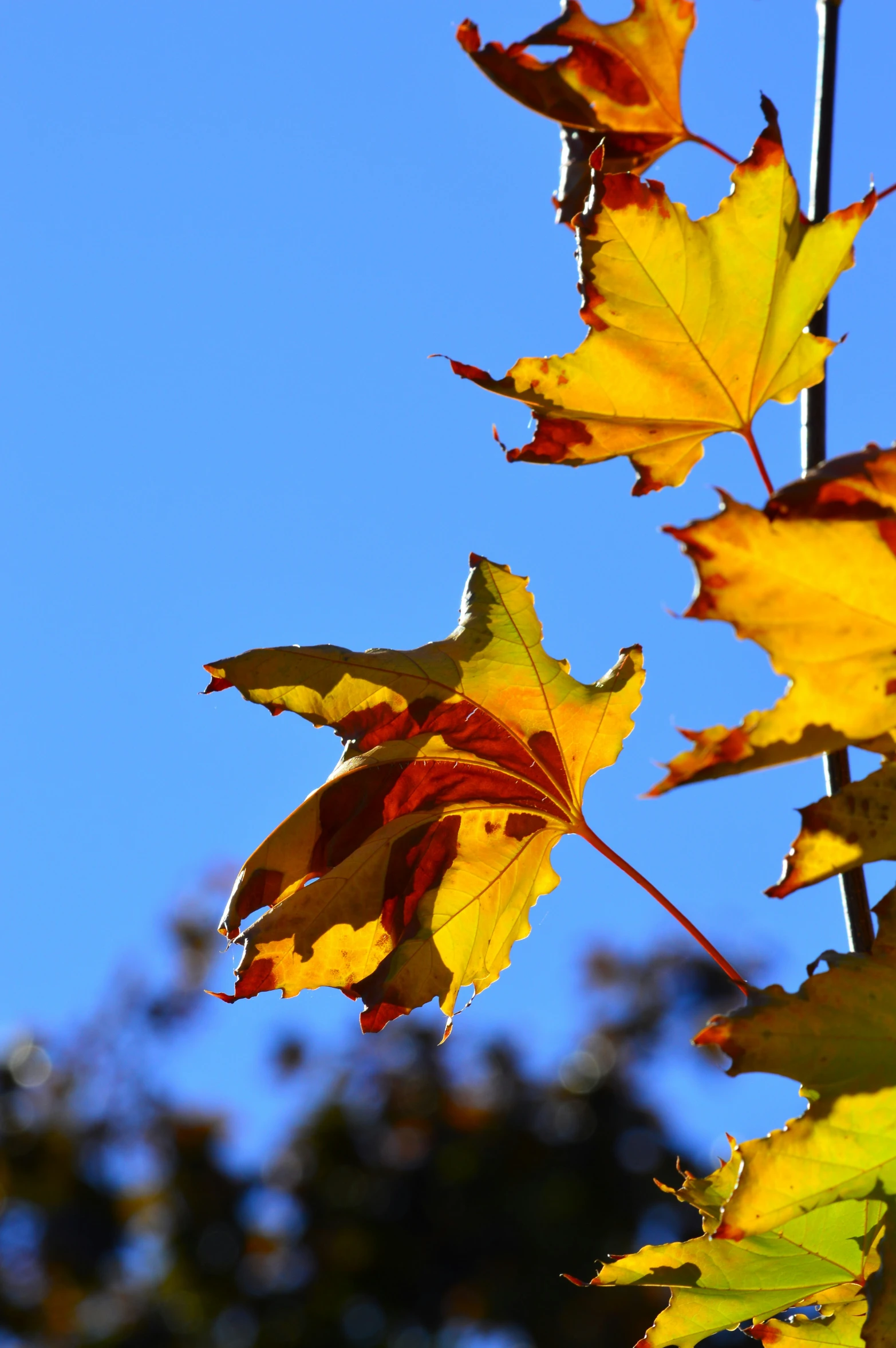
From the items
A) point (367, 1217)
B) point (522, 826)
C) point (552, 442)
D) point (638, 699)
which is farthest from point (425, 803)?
point (367, 1217)

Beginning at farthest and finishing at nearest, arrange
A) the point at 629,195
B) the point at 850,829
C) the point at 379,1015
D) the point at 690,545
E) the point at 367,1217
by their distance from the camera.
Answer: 1. the point at 367,1217
2. the point at 379,1015
3. the point at 629,195
4. the point at 850,829
5. the point at 690,545

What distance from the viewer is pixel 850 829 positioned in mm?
733

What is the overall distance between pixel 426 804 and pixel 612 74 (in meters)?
0.70

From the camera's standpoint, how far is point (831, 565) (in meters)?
0.66

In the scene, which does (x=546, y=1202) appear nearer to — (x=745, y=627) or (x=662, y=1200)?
(x=662, y=1200)

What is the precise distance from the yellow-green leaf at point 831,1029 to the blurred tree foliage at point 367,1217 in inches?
369

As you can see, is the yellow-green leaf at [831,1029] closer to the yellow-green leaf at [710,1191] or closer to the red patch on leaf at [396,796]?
the yellow-green leaf at [710,1191]

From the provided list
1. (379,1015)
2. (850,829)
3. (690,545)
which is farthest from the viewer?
(379,1015)

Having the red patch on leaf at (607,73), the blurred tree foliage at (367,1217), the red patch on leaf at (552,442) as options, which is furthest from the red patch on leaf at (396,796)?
the blurred tree foliage at (367,1217)

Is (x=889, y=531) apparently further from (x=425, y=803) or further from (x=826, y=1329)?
(x=826, y=1329)

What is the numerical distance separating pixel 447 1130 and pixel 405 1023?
1016mm

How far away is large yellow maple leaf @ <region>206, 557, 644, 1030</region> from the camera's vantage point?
1021mm

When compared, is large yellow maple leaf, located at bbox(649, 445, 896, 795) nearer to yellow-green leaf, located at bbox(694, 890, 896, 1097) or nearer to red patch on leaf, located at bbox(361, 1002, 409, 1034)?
yellow-green leaf, located at bbox(694, 890, 896, 1097)

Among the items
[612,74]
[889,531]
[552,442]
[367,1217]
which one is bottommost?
[367,1217]
